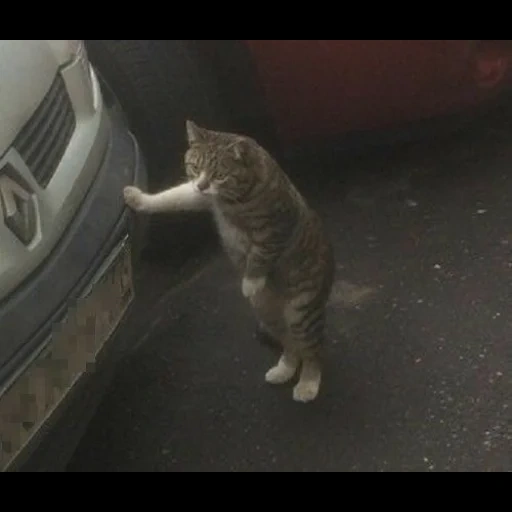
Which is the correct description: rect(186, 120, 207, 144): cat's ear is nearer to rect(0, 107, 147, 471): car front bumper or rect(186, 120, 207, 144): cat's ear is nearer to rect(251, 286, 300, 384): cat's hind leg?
rect(0, 107, 147, 471): car front bumper

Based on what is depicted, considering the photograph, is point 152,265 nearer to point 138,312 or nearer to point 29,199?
point 138,312

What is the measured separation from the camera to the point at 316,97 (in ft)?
12.8

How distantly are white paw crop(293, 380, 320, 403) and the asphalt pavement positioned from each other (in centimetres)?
3

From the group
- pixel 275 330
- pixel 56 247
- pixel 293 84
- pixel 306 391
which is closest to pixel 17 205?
pixel 56 247

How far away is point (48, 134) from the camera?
8.98ft

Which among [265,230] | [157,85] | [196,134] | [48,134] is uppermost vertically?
[48,134]

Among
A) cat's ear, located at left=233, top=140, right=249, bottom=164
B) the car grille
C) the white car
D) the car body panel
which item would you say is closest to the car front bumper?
the white car

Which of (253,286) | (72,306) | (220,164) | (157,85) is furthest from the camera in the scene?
(157,85)

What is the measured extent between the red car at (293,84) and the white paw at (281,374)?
30.5 inches

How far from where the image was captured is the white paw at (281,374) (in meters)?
3.33

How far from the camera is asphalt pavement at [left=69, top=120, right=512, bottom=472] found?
3041 millimetres

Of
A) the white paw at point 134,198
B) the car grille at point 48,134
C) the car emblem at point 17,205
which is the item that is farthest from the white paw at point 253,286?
the car emblem at point 17,205

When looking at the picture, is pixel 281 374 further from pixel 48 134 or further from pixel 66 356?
pixel 48 134

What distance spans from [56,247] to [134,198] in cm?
39
